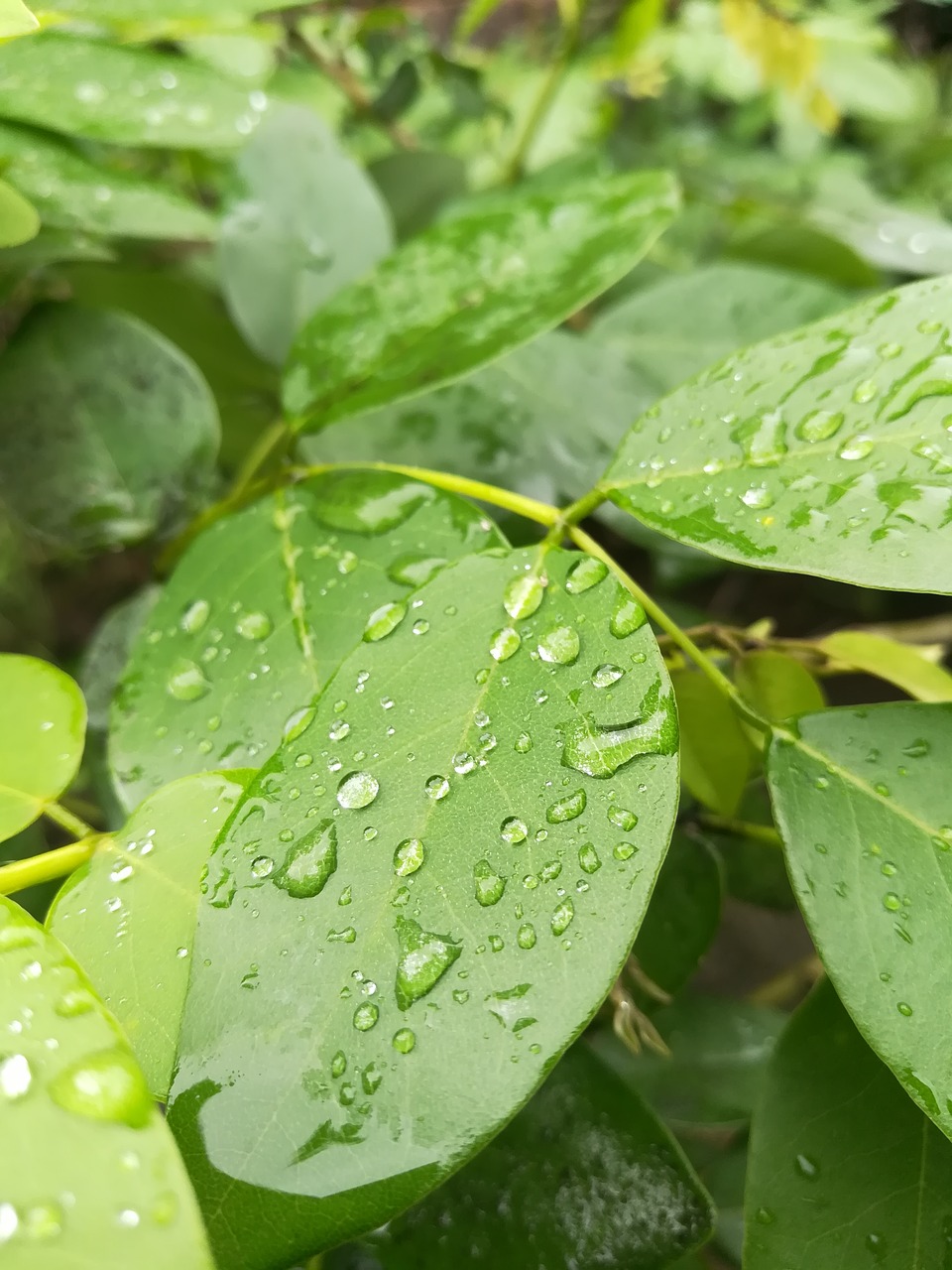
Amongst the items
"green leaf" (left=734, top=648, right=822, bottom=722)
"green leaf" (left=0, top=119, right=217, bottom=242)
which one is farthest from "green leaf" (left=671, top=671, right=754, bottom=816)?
"green leaf" (left=0, top=119, right=217, bottom=242)

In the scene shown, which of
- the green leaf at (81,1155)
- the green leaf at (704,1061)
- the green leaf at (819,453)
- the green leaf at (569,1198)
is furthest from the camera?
the green leaf at (704,1061)

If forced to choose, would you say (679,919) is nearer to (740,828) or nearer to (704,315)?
(740,828)

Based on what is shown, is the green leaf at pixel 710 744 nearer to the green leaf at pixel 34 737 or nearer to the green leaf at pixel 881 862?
the green leaf at pixel 881 862

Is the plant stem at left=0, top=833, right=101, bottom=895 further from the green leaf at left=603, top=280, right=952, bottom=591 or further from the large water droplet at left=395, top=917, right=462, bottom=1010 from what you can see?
the green leaf at left=603, top=280, right=952, bottom=591

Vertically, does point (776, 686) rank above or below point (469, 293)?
below

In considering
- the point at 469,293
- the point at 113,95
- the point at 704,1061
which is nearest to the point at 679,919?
the point at 704,1061

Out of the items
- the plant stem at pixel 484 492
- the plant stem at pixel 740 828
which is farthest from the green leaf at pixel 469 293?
the plant stem at pixel 740 828
